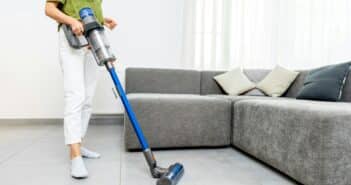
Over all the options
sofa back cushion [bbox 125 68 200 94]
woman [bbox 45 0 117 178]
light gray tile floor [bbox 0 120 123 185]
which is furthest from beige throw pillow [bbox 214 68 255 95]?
woman [bbox 45 0 117 178]

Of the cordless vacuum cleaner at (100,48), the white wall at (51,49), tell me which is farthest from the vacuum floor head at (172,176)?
the white wall at (51,49)

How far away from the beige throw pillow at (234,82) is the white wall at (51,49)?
0.62 m

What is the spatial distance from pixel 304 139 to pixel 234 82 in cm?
148

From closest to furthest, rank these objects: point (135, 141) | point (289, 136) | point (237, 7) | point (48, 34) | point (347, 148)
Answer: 1. point (347, 148)
2. point (289, 136)
3. point (135, 141)
4. point (48, 34)
5. point (237, 7)

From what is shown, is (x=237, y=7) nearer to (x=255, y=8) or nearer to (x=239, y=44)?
(x=255, y=8)

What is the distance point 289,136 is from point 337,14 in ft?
8.04

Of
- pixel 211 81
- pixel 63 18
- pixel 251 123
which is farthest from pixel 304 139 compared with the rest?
pixel 211 81

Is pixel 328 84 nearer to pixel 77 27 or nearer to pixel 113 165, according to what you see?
pixel 113 165

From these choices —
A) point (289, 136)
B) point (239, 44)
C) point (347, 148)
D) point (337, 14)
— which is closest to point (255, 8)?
point (239, 44)

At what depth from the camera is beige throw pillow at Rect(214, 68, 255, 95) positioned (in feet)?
8.36

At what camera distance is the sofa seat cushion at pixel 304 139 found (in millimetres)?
1000

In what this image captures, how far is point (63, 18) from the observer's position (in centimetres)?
126

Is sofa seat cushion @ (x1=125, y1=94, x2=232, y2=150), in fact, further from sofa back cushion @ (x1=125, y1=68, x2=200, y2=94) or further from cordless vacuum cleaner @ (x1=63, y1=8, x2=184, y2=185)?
sofa back cushion @ (x1=125, y1=68, x2=200, y2=94)

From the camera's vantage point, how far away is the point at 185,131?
1.81 m
